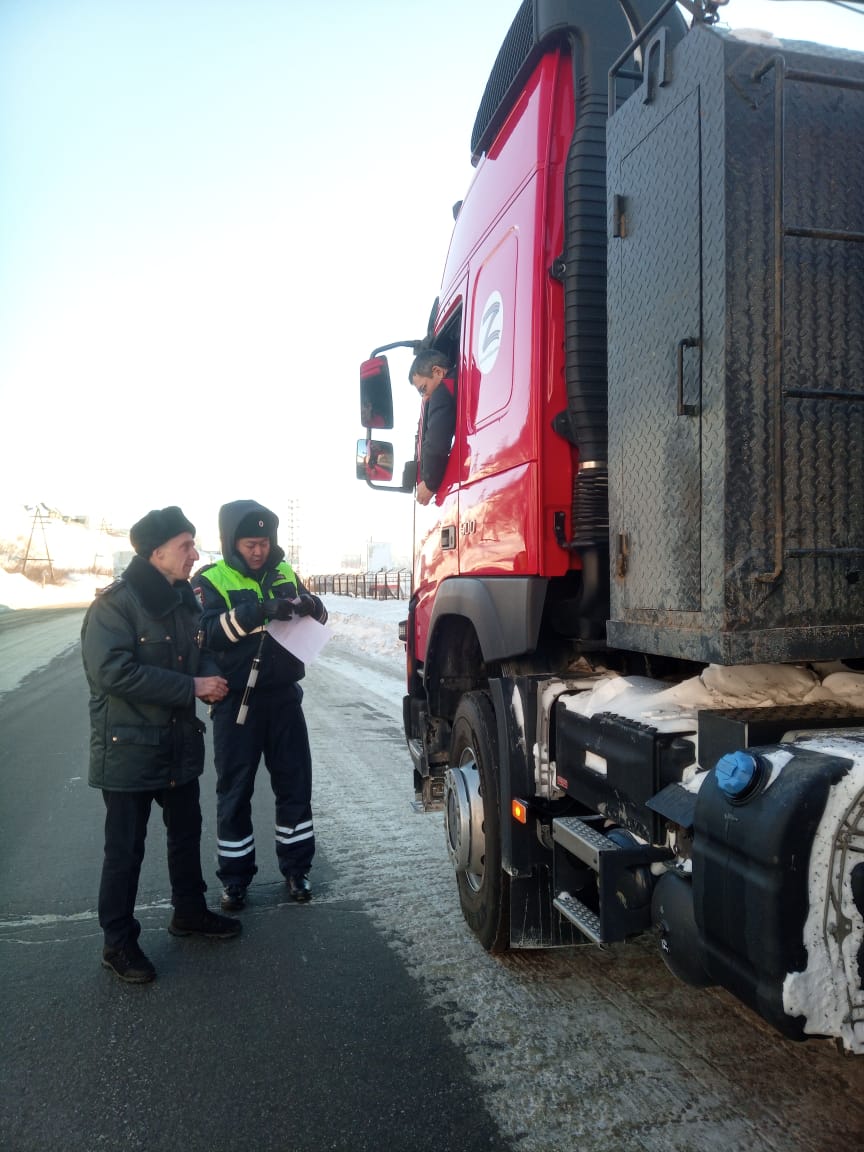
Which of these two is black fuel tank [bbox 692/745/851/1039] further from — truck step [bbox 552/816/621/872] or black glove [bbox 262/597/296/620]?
black glove [bbox 262/597/296/620]

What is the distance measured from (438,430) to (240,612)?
124 cm

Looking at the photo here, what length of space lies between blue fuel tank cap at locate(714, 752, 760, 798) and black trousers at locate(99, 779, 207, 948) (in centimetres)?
245

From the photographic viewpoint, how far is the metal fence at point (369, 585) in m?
37.8

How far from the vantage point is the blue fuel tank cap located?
1.48 metres

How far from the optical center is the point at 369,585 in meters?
41.1

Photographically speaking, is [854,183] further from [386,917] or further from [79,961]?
[79,961]

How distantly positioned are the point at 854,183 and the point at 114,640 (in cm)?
282

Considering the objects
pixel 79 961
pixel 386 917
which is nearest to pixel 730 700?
pixel 386 917

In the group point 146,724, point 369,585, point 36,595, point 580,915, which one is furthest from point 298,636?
point 36,595

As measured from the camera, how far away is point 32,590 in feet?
193

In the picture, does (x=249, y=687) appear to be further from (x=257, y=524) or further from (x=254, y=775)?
(x=257, y=524)

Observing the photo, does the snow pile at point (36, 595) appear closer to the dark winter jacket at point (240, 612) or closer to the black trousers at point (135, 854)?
the dark winter jacket at point (240, 612)

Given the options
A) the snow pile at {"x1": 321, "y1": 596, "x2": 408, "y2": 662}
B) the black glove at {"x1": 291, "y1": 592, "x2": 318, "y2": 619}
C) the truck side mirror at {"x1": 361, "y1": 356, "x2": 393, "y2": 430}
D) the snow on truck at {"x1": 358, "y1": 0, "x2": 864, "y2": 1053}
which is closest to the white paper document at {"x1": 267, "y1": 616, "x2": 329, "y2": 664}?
the black glove at {"x1": 291, "y1": 592, "x2": 318, "y2": 619}

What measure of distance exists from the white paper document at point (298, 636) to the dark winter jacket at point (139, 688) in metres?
0.53
